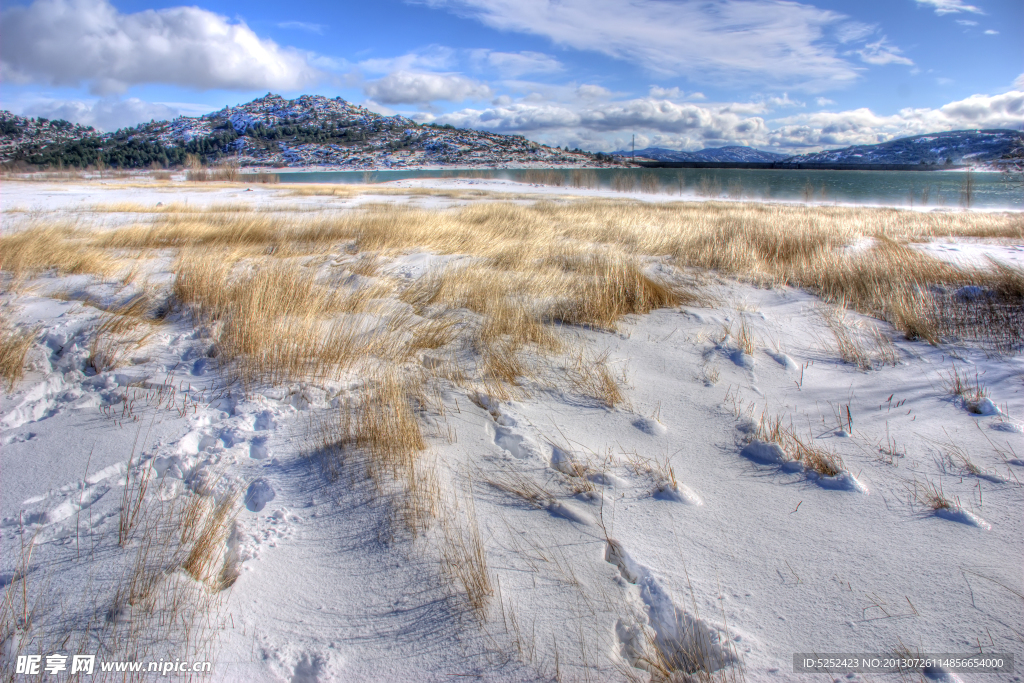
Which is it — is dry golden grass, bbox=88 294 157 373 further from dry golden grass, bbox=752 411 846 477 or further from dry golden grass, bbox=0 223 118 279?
dry golden grass, bbox=752 411 846 477

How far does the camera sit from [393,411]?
2.70m

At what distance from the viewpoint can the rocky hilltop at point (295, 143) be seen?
75.7m

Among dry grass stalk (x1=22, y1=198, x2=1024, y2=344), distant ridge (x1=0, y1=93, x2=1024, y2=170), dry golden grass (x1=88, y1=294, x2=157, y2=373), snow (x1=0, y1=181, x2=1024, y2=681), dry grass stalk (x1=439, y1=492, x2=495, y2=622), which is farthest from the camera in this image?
distant ridge (x1=0, y1=93, x2=1024, y2=170)

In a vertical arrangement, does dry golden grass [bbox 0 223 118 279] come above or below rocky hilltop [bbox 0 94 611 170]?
below

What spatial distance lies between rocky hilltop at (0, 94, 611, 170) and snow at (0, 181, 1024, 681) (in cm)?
7763

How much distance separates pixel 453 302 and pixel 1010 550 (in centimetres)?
425

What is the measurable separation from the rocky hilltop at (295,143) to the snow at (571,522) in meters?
77.6

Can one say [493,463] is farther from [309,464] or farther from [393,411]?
[309,464]

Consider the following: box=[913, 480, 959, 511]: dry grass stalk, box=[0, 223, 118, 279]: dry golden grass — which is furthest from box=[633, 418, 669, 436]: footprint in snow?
box=[0, 223, 118, 279]: dry golden grass

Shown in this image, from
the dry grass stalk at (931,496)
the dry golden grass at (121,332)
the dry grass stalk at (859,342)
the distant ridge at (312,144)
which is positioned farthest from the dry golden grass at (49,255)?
the distant ridge at (312,144)

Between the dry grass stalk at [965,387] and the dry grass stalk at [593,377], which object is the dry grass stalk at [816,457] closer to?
the dry grass stalk at [593,377]

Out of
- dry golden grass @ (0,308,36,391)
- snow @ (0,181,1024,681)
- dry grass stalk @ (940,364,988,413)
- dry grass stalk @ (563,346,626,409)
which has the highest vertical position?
dry golden grass @ (0,308,36,391)

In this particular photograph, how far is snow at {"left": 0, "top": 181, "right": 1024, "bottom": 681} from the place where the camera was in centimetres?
152

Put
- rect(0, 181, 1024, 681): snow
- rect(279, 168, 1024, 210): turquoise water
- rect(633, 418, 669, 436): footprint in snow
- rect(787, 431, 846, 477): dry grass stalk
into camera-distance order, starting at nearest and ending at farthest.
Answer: rect(0, 181, 1024, 681): snow → rect(787, 431, 846, 477): dry grass stalk → rect(633, 418, 669, 436): footprint in snow → rect(279, 168, 1024, 210): turquoise water
